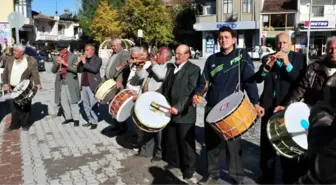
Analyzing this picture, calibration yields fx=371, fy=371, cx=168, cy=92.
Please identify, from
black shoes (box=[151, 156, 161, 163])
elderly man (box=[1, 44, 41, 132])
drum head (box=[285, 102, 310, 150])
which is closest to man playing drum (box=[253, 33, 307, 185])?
drum head (box=[285, 102, 310, 150])

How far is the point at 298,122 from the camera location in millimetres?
3016

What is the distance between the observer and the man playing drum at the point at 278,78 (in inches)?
162

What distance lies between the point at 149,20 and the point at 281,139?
41216 mm

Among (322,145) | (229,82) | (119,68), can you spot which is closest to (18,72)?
(119,68)

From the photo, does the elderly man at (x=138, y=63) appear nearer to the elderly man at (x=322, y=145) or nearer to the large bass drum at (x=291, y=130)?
the large bass drum at (x=291, y=130)

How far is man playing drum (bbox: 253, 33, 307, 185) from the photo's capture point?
4.11 m

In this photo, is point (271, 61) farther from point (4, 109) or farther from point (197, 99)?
point (4, 109)

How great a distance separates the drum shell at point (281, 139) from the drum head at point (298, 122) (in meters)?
0.07

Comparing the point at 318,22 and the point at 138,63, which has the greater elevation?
the point at 318,22

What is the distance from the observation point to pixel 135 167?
213 inches

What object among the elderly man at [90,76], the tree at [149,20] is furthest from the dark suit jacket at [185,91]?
the tree at [149,20]

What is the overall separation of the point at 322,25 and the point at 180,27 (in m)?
18.2

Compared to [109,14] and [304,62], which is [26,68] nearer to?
[304,62]

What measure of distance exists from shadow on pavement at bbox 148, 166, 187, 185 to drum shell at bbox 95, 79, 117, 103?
182cm
